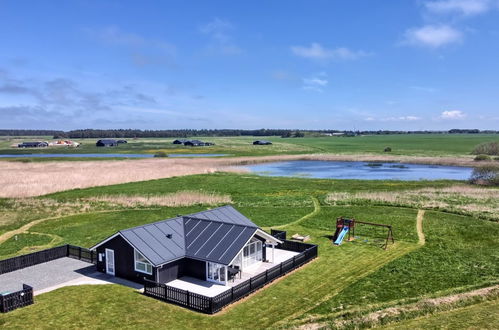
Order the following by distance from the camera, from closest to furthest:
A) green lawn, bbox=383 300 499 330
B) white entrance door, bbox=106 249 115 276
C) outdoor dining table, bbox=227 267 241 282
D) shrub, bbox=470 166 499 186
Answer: green lawn, bbox=383 300 499 330
outdoor dining table, bbox=227 267 241 282
white entrance door, bbox=106 249 115 276
shrub, bbox=470 166 499 186

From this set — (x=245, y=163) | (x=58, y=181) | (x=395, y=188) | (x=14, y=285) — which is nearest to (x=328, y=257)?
(x=14, y=285)

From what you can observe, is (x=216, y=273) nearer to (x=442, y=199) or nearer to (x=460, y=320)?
(x=460, y=320)

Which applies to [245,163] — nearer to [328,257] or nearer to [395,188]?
[395,188]

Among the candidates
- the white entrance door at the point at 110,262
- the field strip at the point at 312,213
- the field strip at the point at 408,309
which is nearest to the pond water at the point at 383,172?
the field strip at the point at 312,213

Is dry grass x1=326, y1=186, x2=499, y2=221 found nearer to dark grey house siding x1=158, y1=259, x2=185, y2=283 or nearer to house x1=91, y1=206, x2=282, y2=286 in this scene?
house x1=91, y1=206, x2=282, y2=286

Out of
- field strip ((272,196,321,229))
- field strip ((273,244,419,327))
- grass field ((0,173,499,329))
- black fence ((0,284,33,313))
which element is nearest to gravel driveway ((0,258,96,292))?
grass field ((0,173,499,329))
